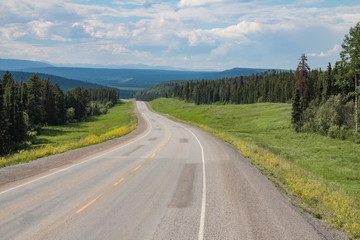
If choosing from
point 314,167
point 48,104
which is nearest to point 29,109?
point 48,104

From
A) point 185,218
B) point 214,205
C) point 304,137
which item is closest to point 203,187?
point 214,205

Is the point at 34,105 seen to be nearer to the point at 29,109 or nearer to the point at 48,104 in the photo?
the point at 29,109

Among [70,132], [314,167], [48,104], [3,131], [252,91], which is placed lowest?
[70,132]

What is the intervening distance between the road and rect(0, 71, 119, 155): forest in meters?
38.9

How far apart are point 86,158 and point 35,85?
63324 mm

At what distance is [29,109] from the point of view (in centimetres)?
6938

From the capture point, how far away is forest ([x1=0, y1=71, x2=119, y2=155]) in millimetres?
47875

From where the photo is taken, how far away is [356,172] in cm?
2280

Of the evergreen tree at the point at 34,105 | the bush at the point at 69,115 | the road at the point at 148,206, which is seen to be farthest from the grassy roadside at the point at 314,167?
the bush at the point at 69,115

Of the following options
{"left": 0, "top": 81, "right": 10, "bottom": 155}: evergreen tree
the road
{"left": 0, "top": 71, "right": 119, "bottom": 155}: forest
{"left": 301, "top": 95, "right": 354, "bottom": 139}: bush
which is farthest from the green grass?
{"left": 301, "top": 95, "right": 354, "bottom": 139}: bush

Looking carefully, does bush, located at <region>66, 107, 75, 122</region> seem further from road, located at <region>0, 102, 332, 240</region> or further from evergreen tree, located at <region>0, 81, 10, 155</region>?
road, located at <region>0, 102, 332, 240</region>

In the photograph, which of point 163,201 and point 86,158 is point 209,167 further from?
Result: point 86,158

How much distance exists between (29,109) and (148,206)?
231 feet

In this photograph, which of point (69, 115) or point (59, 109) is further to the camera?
point (69, 115)
